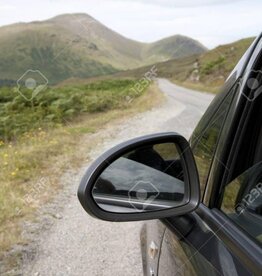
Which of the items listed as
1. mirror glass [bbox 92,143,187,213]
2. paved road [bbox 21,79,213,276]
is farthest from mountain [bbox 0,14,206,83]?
mirror glass [bbox 92,143,187,213]

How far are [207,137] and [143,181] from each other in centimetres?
31

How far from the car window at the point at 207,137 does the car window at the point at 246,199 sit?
0.15 meters

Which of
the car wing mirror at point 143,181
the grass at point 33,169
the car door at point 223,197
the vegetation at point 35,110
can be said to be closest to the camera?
the car door at point 223,197

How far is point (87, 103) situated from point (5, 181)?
41.1 feet

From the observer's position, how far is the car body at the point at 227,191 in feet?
4.24

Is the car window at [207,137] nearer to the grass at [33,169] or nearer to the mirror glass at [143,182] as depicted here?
the mirror glass at [143,182]

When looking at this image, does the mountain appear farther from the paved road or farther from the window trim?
the window trim

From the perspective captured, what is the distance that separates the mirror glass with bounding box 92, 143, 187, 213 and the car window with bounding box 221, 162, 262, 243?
0.14 meters

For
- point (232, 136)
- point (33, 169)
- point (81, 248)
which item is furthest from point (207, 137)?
point (33, 169)

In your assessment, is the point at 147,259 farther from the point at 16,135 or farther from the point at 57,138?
the point at 16,135

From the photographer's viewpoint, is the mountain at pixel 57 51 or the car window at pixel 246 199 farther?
the mountain at pixel 57 51

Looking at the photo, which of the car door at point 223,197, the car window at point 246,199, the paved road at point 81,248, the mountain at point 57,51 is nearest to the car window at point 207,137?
the car door at point 223,197

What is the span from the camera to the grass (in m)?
5.01

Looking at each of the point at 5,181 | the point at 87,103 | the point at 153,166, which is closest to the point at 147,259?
the point at 153,166
